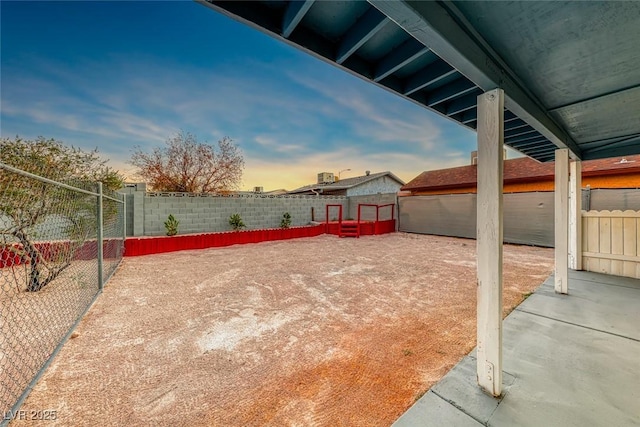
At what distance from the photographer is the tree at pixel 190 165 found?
9883mm

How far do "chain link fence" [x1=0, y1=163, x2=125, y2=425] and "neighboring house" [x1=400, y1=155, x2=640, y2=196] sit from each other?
11978 millimetres

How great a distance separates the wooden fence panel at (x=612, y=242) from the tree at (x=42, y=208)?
7587mm

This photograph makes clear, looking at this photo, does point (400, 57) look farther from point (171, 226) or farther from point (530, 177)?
point (530, 177)

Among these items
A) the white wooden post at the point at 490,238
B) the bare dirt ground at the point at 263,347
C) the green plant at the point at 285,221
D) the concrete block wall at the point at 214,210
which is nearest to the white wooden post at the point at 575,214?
the bare dirt ground at the point at 263,347

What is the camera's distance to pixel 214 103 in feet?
29.1

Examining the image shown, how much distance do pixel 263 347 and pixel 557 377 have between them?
2197mm

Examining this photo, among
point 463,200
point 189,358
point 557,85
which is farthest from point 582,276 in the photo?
point 189,358

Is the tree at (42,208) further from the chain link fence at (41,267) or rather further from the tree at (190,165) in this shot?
the tree at (190,165)

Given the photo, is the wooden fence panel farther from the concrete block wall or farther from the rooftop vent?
the rooftop vent

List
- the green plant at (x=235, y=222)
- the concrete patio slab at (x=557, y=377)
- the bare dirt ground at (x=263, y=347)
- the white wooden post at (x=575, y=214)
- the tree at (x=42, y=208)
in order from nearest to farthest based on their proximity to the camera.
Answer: the concrete patio slab at (x=557, y=377)
the bare dirt ground at (x=263, y=347)
the tree at (x=42, y=208)
the white wooden post at (x=575, y=214)
the green plant at (x=235, y=222)

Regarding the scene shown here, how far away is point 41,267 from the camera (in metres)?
3.60

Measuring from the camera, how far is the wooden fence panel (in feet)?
11.9

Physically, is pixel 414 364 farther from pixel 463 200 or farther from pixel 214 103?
pixel 214 103

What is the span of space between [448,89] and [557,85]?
2.46 ft
